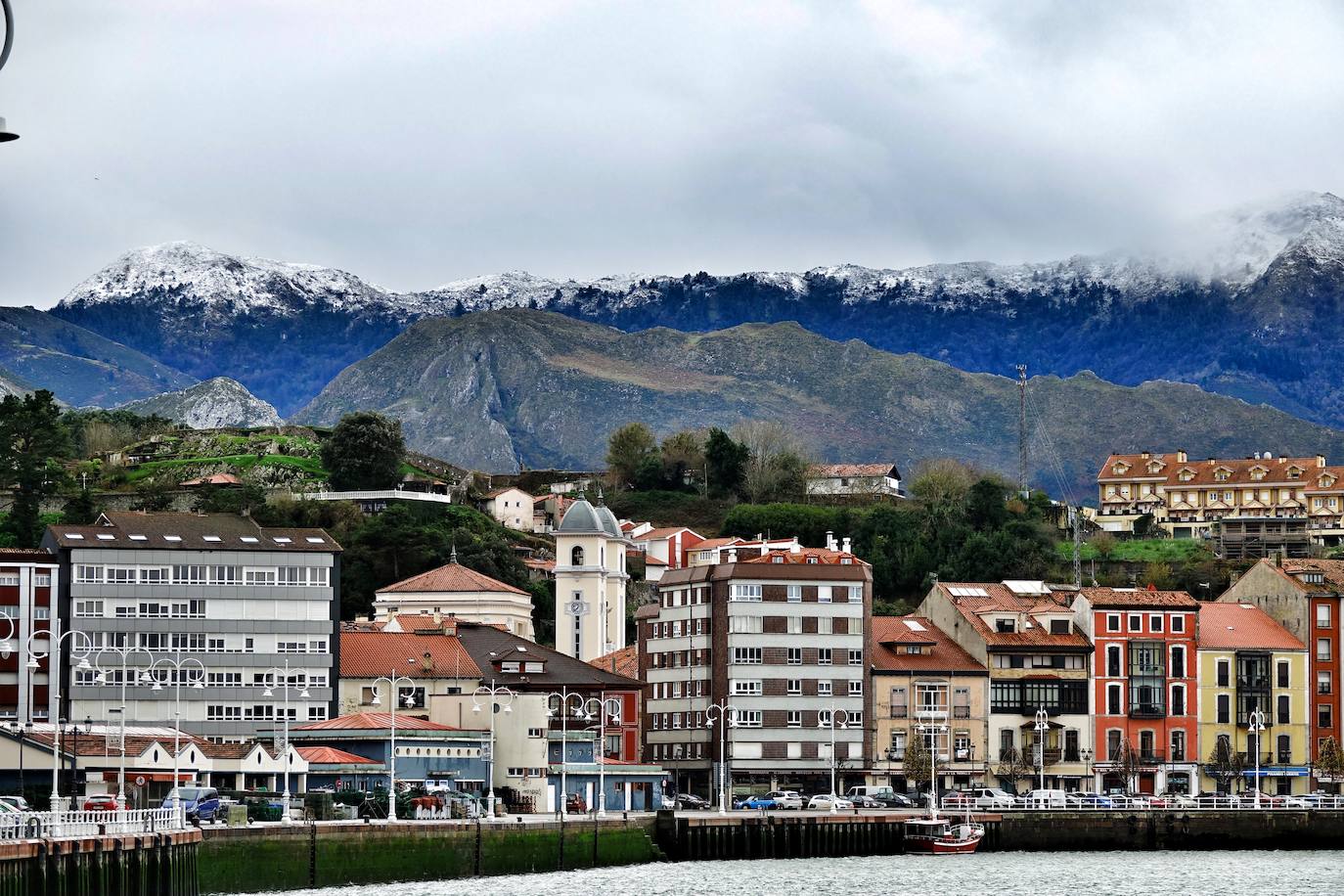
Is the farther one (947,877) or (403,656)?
(403,656)

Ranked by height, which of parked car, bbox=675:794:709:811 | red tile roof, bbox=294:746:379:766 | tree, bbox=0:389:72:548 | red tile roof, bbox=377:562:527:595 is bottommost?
parked car, bbox=675:794:709:811

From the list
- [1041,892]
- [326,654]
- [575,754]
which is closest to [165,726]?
[326,654]

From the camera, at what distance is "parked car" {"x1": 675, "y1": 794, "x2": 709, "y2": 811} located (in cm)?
12650

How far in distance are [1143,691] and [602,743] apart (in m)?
32.3

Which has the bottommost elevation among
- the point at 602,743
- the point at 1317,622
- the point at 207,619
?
the point at 602,743

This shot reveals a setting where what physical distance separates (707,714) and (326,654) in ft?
63.5

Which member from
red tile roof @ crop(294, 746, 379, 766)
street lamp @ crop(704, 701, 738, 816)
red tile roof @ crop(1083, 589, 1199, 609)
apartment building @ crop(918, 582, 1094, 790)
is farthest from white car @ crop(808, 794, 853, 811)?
red tile roof @ crop(294, 746, 379, 766)

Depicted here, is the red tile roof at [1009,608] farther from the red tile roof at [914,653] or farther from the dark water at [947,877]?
the dark water at [947,877]

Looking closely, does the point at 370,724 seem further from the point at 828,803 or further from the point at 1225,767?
the point at 1225,767

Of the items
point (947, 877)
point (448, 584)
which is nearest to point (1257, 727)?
point (947, 877)

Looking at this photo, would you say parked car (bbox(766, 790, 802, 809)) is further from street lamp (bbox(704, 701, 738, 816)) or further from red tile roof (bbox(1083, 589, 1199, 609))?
red tile roof (bbox(1083, 589, 1199, 609))

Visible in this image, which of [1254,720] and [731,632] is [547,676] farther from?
[1254,720]

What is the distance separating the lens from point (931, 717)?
5418 inches

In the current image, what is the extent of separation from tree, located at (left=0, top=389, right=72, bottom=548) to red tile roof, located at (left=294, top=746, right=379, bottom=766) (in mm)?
67642
